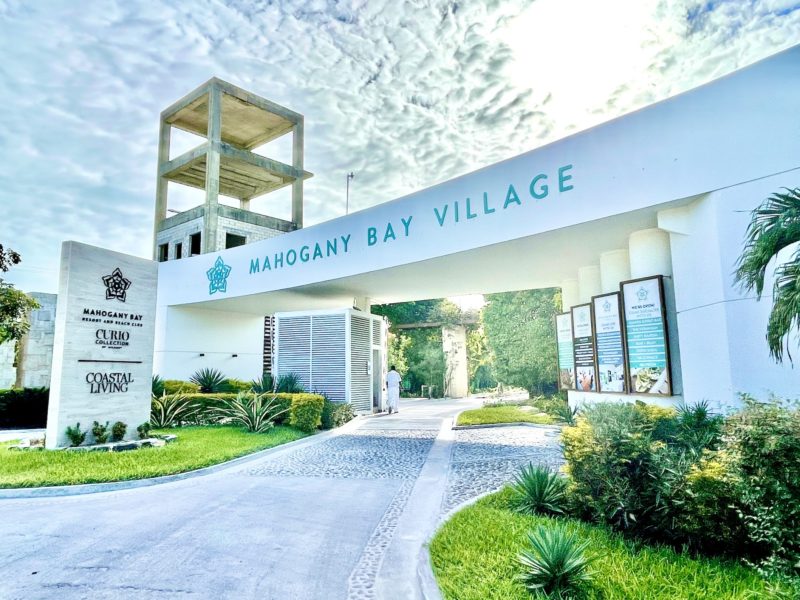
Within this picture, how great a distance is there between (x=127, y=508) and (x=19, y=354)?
51.6ft

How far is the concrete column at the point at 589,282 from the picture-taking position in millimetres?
12211

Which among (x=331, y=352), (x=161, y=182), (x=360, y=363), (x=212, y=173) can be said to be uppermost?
(x=161, y=182)

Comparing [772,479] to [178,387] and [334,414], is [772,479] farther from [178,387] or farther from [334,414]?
[178,387]

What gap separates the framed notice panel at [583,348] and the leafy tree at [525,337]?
668 cm

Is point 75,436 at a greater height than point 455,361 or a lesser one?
lesser

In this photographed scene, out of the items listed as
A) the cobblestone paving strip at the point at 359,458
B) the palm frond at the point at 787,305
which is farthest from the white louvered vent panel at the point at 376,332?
the palm frond at the point at 787,305

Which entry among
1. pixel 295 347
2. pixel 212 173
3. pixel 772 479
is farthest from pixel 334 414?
pixel 212 173

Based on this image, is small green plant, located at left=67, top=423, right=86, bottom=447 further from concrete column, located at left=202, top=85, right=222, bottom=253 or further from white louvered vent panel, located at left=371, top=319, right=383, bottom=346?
concrete column, located at left=202, top=85, right=222, bottom=253

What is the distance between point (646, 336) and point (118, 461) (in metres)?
9.82

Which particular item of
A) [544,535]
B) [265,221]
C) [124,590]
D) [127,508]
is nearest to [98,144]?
[265,221]

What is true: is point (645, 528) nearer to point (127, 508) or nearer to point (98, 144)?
point (127, 508)

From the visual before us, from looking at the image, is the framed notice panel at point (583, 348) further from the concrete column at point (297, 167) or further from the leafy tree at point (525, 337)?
the concrete column at point (297, 167)

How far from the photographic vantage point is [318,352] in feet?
51.7

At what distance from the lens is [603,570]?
374 centimetres
